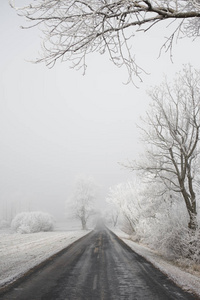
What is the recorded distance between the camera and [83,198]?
47.5 m

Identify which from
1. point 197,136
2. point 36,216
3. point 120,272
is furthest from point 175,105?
point 36,216

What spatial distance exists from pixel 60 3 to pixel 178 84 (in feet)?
26.7

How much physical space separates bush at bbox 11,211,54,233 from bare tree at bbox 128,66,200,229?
32.1 m

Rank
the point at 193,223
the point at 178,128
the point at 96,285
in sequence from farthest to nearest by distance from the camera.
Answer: the point at 178,128 < the point at 193,223 < the point at 96,285

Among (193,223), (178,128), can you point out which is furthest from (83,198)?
(178,128)

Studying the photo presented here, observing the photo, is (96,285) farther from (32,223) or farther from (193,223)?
(32,223)

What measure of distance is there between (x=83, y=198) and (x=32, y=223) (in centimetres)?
1376

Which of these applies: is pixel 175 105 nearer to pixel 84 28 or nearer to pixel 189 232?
pixel 189 232

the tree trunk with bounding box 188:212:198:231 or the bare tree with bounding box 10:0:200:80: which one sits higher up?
the bare tree with bounding box 10:0:200:80

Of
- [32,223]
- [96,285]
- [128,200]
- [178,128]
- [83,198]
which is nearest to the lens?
[96,285]

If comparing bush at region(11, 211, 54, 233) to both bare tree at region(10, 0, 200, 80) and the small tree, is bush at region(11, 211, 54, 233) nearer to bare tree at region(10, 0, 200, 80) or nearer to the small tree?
the small tree

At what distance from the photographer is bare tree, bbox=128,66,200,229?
9.43m

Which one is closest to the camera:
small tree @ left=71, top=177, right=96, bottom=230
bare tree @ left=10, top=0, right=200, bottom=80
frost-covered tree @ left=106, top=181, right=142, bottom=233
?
bare tree @ left=10, top=0, right=200, bottom=80

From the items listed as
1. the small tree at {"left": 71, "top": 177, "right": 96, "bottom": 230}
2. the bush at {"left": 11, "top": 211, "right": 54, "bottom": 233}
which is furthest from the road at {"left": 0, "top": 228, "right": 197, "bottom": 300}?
the small tree at {"left": 71, "top": 177, "right": 96, "bottom": 230}
